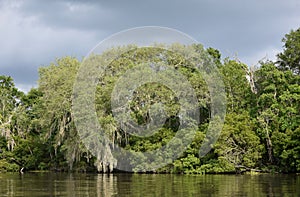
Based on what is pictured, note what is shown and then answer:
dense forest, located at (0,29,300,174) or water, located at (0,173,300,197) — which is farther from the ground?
dense forest, located at (0,29,300,174)

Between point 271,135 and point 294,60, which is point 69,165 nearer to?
point 271,135

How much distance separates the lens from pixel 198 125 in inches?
1759

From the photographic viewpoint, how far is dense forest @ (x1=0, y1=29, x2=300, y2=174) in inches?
1591

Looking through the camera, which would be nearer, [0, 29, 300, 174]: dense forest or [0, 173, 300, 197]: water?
[0, 173, 300, 197]: water

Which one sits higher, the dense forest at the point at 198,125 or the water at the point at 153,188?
the dense forest at the point at 198,125

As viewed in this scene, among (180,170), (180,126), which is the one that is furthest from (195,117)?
(180,170)

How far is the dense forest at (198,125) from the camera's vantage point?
40.4 meters

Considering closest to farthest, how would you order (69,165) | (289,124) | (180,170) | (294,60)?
1. (289,124)
2. (180,170)
3. (69,165)
4. (294,60)

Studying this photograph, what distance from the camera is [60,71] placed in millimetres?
47719

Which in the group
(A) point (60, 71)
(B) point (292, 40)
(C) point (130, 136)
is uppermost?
(B) point (292, 40)

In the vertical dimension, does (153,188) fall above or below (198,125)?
below

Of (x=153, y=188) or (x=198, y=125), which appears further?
(x=198, y=125)

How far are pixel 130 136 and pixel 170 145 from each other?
13.3 feet

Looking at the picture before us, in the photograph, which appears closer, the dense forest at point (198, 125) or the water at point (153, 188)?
the water at point (153, 188)
